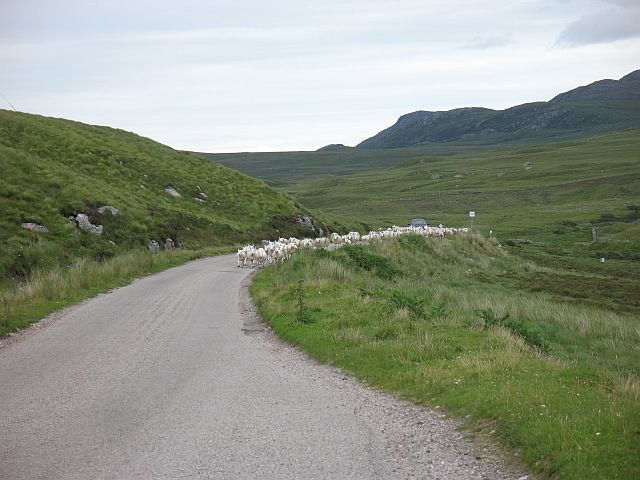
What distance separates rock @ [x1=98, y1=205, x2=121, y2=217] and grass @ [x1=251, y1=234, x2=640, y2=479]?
1415 cm

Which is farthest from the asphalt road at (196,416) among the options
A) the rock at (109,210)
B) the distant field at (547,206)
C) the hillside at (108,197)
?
the rock at (109,210)

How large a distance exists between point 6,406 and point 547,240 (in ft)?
190

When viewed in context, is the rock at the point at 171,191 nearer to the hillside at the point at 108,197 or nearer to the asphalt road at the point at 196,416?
the hillside at the point at 108,197

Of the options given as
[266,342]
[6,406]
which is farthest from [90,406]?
[266,342]

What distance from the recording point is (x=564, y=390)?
8.79 meters

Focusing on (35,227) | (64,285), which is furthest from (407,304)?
(35,227)

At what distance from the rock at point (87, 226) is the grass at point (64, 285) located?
8.78 ft

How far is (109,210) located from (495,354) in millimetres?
31160

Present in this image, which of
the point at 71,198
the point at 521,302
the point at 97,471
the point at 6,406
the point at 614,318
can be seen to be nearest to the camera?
the point at 97,471

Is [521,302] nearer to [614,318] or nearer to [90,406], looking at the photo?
[614,318]

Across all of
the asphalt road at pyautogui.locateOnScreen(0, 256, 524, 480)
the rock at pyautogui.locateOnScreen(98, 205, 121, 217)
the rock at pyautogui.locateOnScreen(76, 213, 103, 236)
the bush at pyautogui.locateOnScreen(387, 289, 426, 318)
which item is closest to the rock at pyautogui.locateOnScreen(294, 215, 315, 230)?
the rock at pyautogui.locateOnScreen(98, 205, 121, 217)

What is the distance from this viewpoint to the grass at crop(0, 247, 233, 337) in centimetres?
1716

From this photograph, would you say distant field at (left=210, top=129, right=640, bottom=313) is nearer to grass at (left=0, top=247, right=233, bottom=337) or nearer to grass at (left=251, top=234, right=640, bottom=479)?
grass at (left=251, top=234, right=640, bottom=479)

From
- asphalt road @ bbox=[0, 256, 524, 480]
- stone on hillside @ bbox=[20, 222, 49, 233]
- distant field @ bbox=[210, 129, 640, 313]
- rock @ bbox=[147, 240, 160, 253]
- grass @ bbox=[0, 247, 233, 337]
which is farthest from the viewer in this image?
rock @ bbox=[147, 240, 160, 253]
